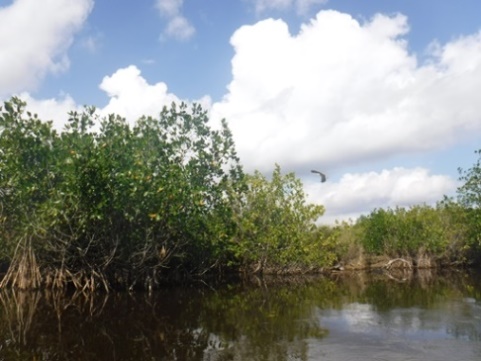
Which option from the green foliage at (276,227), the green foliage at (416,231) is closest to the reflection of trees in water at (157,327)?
the green foliage at (276,227)

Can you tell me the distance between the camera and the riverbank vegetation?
21.8 meters

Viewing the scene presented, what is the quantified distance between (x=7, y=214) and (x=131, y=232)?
A: 268 inches

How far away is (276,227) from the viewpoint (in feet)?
103

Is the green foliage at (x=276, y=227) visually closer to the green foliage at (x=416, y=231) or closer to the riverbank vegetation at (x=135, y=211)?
the riverbank vegetation at (x=135, y=211)

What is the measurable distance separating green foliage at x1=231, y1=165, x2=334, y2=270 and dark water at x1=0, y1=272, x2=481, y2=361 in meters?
8.90

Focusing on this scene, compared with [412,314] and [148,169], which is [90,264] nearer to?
[148,169]

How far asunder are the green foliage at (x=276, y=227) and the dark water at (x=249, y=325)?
8.90 meters

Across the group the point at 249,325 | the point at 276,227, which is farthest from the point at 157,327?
the point at 276,227

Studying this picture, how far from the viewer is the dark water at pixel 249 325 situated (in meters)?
10.1

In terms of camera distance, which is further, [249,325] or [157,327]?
[157,327]

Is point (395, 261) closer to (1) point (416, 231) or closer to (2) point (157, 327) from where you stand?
(1) point (416, 231)

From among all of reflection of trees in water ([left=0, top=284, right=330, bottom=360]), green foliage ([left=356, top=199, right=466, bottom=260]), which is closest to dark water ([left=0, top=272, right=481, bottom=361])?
reflection of trees in water ([left=0, top=284, right=330, bottom=360])

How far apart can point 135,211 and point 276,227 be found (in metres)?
11.4

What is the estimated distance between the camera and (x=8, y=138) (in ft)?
73.3
